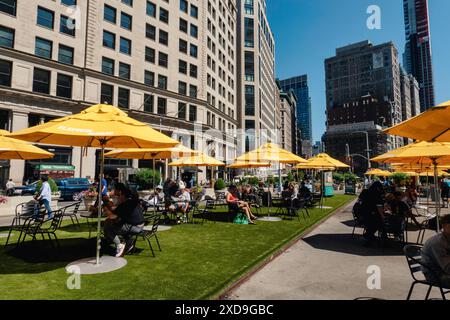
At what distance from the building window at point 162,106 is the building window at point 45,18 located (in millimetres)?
15073

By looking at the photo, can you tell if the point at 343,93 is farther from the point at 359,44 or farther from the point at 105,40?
the point at 105,40

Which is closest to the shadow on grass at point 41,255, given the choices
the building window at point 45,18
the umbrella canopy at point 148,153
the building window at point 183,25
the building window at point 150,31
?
the umbrella canopy at point 148,153

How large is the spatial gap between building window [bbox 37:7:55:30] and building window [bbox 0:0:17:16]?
2075 millimetres

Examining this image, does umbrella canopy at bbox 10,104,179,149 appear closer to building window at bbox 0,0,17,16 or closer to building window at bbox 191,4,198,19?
building window at bbox 0,0,17,16

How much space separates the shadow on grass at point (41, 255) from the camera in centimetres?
575

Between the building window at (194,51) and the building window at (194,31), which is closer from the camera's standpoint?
the building window at (194,51)

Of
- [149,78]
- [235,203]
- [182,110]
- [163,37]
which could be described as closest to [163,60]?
[163,37]

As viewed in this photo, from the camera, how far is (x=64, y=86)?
Answer: 31312 mm

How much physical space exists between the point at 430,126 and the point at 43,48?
3545 centimetres

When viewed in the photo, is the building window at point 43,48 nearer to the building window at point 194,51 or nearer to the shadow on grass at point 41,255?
the building window at point 194,51

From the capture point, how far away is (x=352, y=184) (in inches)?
1324

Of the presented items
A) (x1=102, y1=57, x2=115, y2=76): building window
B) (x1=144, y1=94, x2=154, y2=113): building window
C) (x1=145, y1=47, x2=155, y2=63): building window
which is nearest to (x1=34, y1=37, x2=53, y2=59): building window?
(x1=102, y1=57, x2=115, y2=76): building window

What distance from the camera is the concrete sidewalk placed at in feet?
15.6
